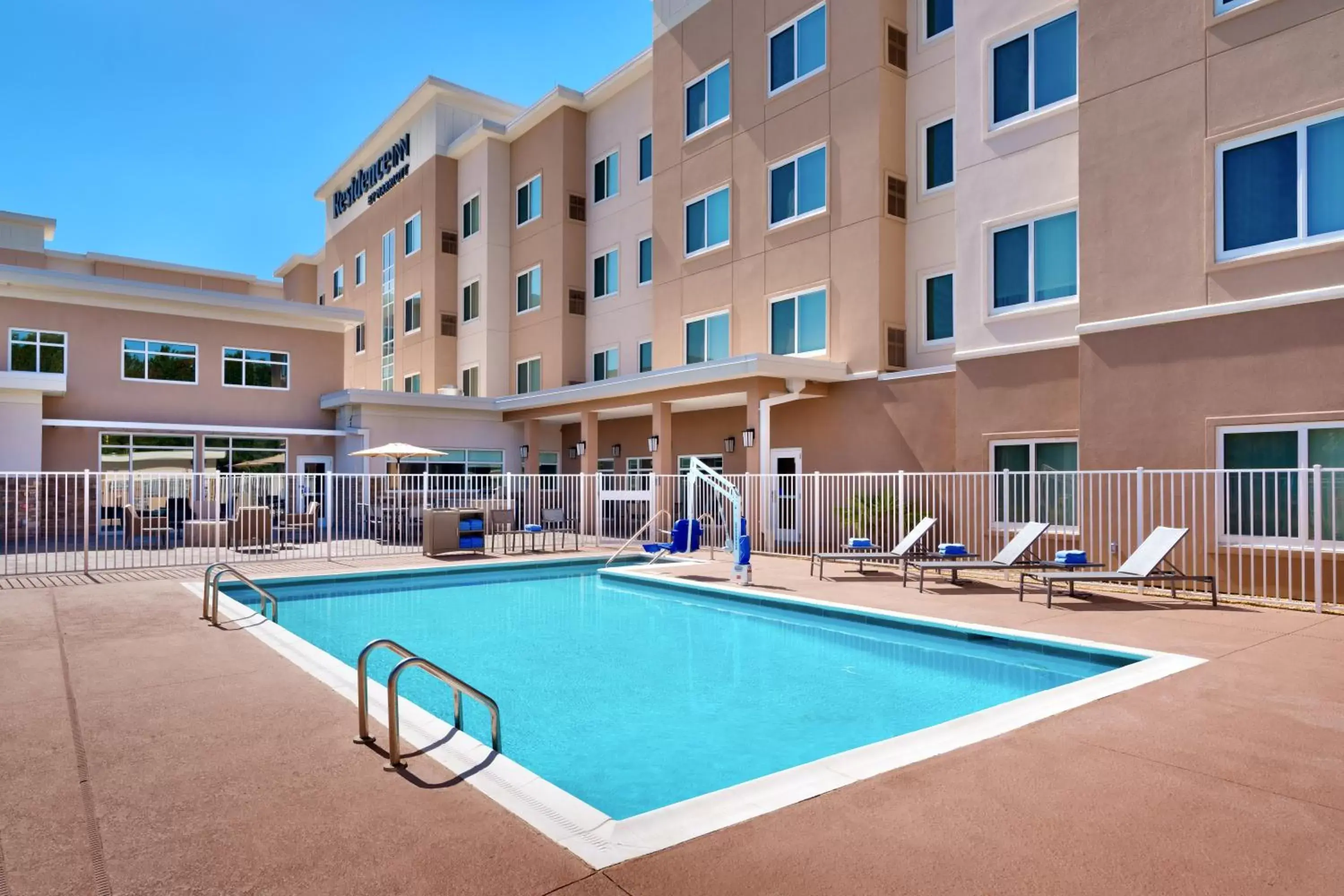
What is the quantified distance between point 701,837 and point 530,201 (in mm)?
27679

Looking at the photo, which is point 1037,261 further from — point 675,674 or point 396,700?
point 396,700

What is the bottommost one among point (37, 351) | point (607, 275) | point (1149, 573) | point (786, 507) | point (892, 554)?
point (892, 554)

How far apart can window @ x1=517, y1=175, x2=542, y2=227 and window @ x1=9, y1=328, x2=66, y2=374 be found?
44.5 ft

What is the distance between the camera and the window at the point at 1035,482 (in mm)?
12695

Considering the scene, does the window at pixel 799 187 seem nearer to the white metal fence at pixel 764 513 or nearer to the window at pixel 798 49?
the window at pixel 798 49

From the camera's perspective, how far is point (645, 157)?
25.3m

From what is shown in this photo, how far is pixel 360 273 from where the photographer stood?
3759 centimetres

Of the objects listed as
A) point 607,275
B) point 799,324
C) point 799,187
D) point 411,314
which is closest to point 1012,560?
point 799,324

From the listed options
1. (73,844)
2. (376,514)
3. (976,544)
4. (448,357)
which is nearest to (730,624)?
(976,544)

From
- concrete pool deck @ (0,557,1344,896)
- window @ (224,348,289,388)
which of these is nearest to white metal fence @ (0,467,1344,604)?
window @ (224,348,289,388)

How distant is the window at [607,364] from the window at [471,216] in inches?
283

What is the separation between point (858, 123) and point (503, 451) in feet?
48.1

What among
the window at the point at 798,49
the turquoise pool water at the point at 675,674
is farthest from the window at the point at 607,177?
the turquoise pool water at the point at 675,674

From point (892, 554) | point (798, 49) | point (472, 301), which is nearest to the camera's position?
point (892, 554)
